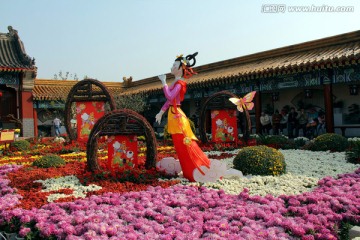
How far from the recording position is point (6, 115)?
20.7 meters

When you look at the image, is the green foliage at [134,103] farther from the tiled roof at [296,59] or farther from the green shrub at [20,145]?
the green shrub at [20,145]

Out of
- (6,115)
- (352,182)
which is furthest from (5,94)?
(352,182)

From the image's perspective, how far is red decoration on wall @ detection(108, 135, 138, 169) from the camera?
683cm

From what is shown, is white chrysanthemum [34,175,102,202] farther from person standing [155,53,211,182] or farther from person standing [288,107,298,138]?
person standing [288,107,298,138]

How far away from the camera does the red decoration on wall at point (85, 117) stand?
12.8 meters

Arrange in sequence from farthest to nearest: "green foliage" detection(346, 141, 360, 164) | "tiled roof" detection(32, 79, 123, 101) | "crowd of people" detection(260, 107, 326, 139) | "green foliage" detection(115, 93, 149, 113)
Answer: "tiled roof" detection(32, 79, 123, 101) → "green foliage" detection(115, 93, 149, 113) → "crowd of people" detection(260, 107, 326, 139) → "green foliage" detection(346, 141, 360, 164)

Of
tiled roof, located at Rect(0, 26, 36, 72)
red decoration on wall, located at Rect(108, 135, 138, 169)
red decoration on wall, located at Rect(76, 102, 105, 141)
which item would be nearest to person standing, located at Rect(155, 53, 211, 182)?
red decoration on wall, located at Rect(108, 135, 138, 169)

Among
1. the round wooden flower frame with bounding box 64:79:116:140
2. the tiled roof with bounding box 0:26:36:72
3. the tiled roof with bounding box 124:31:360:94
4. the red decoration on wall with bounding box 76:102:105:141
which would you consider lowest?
the red decoration on wall with bounding box 76:102:105:141

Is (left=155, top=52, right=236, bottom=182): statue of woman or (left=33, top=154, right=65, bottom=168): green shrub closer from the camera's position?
(left=155, top=52, right=236, bottom=182): statue of woman

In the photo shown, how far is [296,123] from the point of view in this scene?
46.9 feet

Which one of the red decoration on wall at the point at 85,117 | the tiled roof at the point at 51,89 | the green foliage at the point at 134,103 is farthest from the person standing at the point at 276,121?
the tiled roof at the point at 51,89

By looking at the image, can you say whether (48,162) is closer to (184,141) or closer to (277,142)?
(184,141)

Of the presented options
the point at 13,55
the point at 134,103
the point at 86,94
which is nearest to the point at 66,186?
the point at 86,94

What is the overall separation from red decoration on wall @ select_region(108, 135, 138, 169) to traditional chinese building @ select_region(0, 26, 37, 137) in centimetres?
1426
